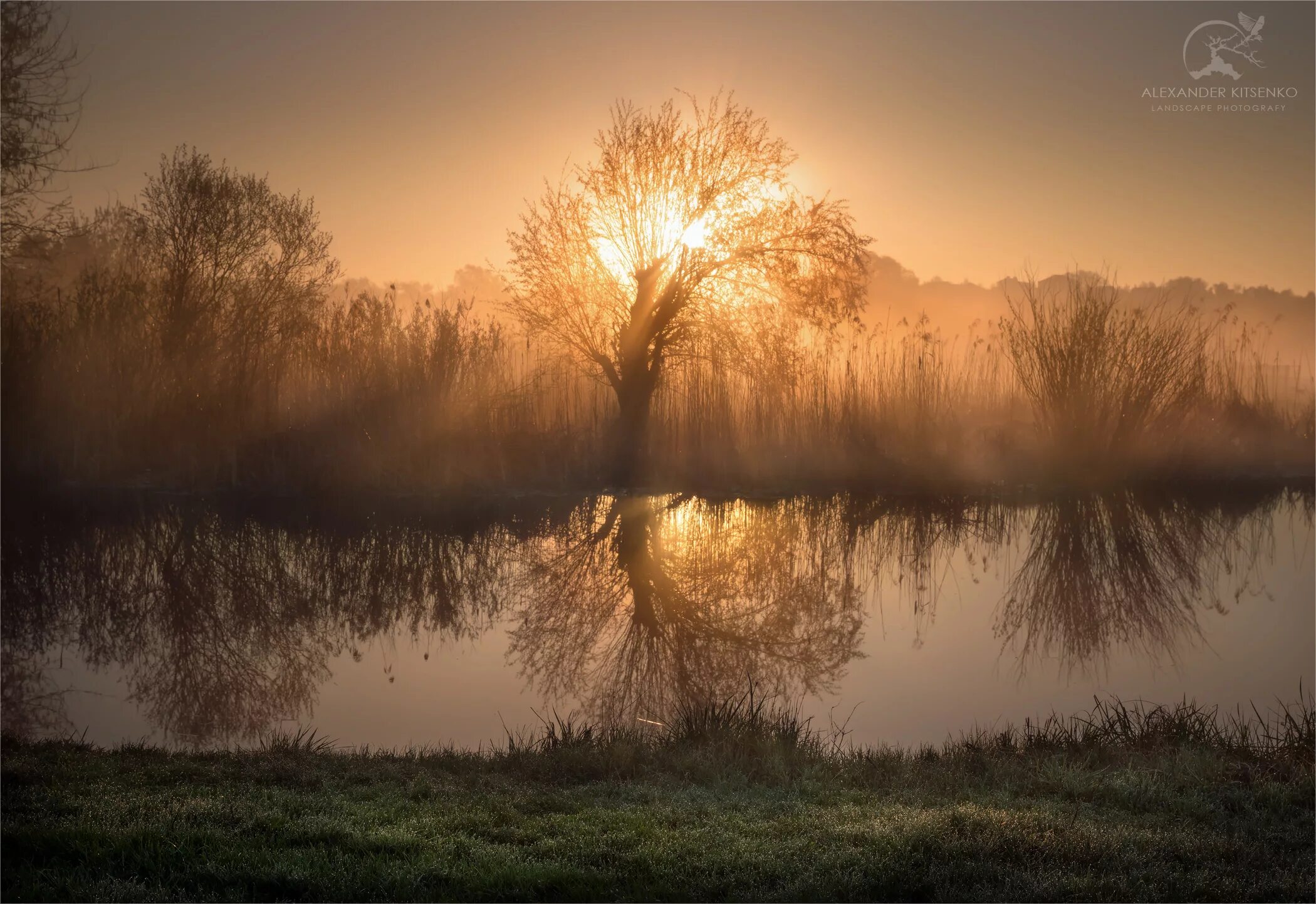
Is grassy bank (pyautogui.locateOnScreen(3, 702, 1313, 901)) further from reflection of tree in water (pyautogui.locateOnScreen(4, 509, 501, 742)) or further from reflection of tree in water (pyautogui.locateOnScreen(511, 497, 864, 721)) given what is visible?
reflection of tree in water (pyautogui.locateOnScreen(4, 509, 501, 742))

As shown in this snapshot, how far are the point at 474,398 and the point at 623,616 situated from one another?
33.3ft

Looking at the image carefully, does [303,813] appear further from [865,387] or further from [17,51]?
[865,387]

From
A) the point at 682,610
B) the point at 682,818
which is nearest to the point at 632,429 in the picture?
the point at 682,610

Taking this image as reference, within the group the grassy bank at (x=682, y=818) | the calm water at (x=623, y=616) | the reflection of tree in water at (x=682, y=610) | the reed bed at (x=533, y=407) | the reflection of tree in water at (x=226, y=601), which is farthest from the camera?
the reed bed at (x=533, y=407)

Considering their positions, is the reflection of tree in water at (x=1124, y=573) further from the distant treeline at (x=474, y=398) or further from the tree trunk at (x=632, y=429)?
the tree trunk at (x=632, y=429)

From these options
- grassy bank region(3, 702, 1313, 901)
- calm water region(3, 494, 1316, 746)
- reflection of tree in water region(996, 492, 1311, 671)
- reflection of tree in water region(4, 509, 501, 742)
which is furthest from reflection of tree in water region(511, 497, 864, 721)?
reflection of tree in water region(996, 492, 1311, 671)

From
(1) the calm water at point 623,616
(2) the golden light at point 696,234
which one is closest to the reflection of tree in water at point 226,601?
(1) the calm water at point 623,616

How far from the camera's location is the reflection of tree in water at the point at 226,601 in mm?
7617

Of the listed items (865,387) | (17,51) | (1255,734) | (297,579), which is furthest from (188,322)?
(1255,734)

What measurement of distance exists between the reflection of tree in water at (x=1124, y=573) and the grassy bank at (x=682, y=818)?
3012mm

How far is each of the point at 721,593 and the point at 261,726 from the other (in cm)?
514

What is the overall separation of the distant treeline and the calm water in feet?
9.32

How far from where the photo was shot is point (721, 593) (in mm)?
10750

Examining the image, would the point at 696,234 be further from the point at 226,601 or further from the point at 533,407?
the point at 226,601
